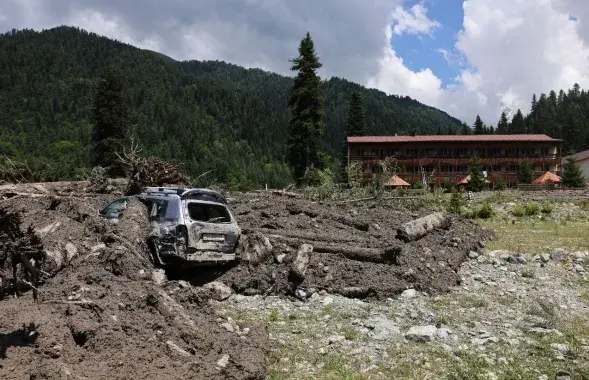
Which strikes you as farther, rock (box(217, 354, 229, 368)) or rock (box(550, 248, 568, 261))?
rock (box(550, 248, 568, 261))

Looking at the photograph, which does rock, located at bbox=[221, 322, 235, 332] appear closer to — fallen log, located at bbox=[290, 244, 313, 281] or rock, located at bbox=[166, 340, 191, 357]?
rock, located at bbox=[166, 340, 191, 357]

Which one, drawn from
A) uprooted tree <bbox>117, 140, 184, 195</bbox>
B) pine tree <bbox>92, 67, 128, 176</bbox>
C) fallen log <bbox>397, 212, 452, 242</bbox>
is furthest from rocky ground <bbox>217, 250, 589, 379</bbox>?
pine tree <bbox>92, 67, 128, 176</bbox>

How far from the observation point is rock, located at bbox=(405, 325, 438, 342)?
683cm

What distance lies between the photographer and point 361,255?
10789 millimetres

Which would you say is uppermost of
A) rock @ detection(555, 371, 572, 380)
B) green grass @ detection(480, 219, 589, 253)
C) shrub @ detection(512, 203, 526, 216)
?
shrub @ detection(512, 203, 526, 216)

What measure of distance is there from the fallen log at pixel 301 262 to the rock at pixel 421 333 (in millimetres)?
2709

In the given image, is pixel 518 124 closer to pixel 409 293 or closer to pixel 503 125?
pixel 503 125

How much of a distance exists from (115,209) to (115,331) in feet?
16.3

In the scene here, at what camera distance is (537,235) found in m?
17.7

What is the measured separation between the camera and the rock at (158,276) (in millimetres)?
7884

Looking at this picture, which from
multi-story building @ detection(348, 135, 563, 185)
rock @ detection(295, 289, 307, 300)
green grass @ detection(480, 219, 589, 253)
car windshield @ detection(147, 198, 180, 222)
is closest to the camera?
car windshield @ detection(147, 198, 180, 222)

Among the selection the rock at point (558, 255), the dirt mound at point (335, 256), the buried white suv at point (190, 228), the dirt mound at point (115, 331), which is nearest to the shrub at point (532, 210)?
the rock at point (558, 255)

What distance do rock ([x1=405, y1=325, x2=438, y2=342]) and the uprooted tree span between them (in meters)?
9.48

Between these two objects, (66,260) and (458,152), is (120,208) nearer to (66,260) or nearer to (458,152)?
(66,260)
